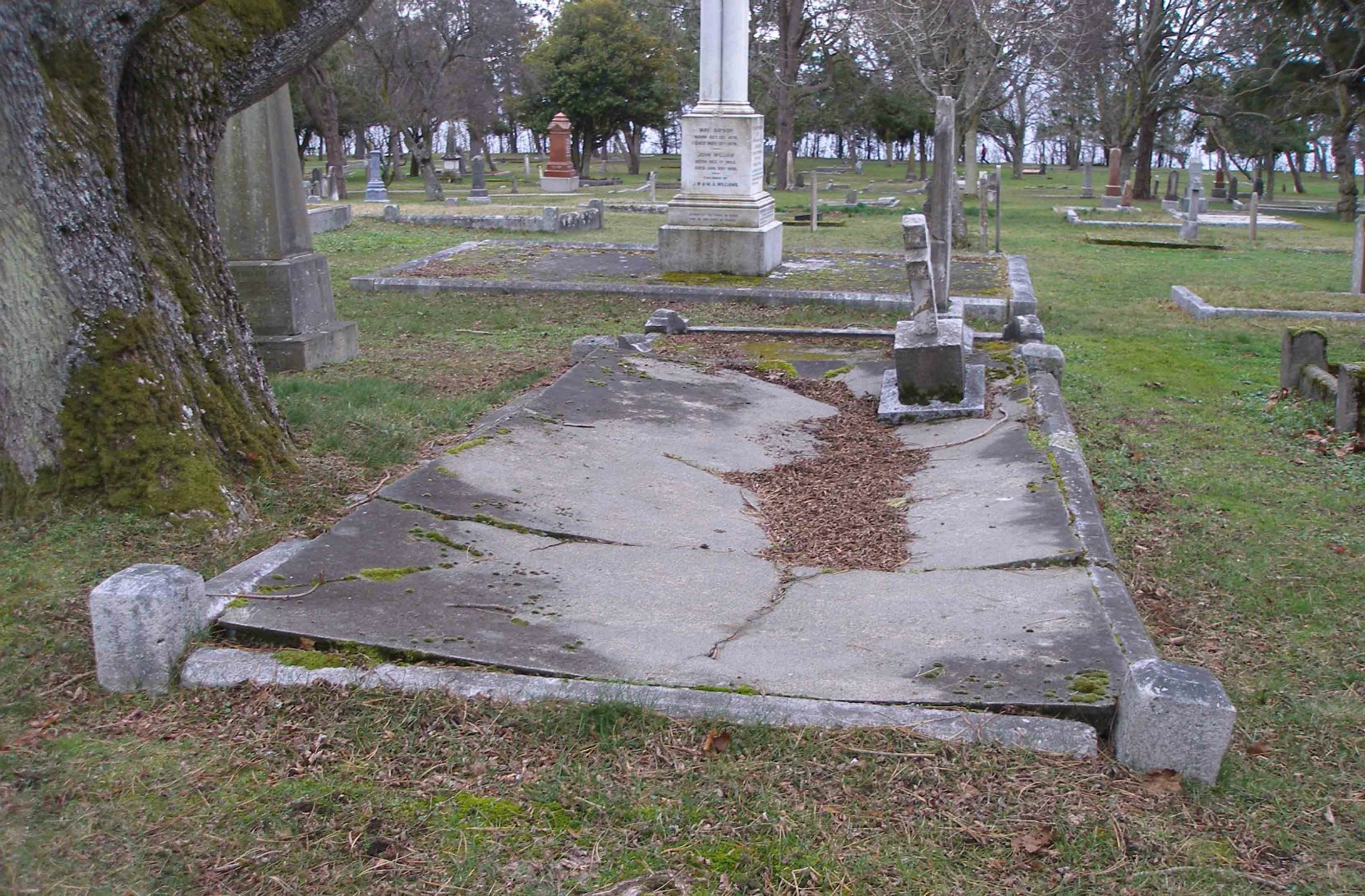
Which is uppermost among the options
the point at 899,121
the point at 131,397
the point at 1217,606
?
the point at 899,121

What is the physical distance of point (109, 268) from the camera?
5.23 meters

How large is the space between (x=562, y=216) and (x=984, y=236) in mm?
8380

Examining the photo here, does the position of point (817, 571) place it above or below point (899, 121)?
below

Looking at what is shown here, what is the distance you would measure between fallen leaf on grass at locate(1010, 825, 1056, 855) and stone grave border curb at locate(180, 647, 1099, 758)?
1.23 feet

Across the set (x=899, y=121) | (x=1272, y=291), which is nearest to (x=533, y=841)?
(x=1272, y=291)

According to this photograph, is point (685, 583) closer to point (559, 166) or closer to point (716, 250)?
point (716, 250)

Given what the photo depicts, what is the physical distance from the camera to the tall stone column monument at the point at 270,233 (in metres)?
8.60

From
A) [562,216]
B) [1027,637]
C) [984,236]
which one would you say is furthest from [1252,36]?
[1027,637]

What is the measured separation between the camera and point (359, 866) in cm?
295

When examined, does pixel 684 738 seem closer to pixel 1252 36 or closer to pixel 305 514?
pixel 305 514

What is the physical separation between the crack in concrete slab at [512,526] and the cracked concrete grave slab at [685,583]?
15mm

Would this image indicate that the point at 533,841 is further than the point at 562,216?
No

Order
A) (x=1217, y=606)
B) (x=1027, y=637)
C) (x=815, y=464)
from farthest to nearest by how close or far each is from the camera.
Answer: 1. (x=815, y=464)
2. (x=1217, y=606)
3. (x=1027, y=637)

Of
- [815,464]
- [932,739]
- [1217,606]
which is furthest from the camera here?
[815,464]
